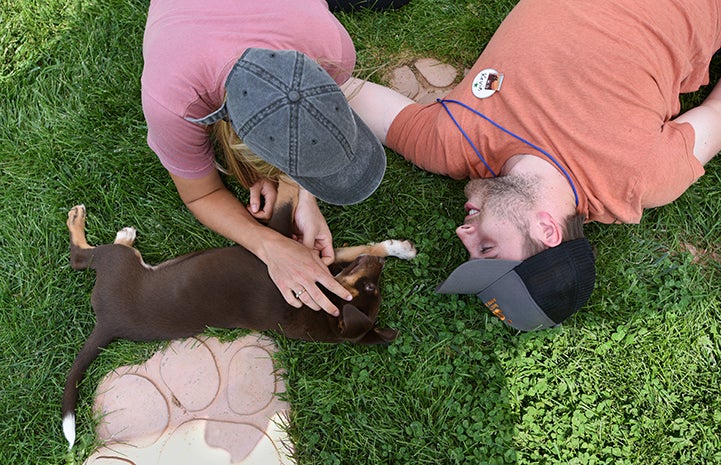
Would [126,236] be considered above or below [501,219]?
below

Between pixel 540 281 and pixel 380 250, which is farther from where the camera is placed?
pixel 380 250

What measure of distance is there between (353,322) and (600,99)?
1738 millimetres

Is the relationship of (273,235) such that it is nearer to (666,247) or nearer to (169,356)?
(169,356)

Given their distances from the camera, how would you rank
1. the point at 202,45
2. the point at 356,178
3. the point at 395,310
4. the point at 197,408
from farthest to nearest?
the point at 395,310 → the point at 197,408 → the point at 356,178 → the point at 202,45

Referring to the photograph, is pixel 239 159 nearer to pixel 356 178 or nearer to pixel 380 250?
pixel 356 178

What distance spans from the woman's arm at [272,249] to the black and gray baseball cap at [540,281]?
767 millimetres

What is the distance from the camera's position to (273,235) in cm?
274

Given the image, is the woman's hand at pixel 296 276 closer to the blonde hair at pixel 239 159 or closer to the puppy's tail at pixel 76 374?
the blonde hair at pixel 239 159

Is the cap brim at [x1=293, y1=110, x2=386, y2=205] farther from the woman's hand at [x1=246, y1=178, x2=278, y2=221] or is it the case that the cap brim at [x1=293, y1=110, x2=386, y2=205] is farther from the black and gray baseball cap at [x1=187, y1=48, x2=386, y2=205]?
the woman's hand at [x1=246, y1=178, x2=278, y2=221]

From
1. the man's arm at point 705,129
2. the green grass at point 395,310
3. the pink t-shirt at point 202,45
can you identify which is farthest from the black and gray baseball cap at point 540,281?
the pink t-shirt at point 202,45

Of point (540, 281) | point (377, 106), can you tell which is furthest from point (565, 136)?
point (377, 106)

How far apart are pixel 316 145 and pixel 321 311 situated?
1.37m

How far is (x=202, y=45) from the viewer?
190 cm

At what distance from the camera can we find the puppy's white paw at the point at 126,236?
10.4 feet
